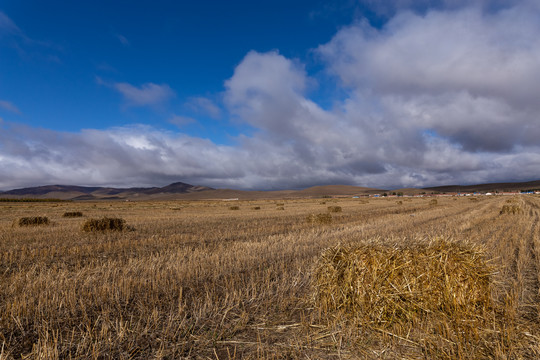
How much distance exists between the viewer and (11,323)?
432 cm

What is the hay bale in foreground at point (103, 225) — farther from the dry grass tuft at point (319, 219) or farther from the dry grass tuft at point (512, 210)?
the dry grass tuft at point (512, 210)

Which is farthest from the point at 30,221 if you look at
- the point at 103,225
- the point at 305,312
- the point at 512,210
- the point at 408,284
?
the point at 512,210

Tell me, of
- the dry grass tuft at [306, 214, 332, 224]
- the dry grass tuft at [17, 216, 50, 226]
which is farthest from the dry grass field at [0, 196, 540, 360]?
the dry grass tuft at [17, 216, 50, 226]

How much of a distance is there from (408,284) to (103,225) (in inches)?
612

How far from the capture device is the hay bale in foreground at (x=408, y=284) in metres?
4.46

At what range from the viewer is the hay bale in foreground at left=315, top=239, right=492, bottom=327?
4457mm

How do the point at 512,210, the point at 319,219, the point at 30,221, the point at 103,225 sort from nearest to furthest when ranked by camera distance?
1. the point at 103,225
2. the point at 30,221
3. the point at 319,219
4. the point at 512,210

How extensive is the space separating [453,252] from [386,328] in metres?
1.80

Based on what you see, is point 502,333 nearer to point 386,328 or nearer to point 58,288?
point 386,328

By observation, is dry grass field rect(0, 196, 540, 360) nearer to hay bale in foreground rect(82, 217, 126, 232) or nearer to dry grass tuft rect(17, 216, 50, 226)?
hay bale in foreground rect(82, 217, 126, 232)

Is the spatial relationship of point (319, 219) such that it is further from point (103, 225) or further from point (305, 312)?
point (305, 312)

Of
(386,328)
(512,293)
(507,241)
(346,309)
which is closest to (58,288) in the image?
(346,309)

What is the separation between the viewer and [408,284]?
177 inches

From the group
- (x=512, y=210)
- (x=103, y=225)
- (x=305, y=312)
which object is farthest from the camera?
(x=512, y=210)
